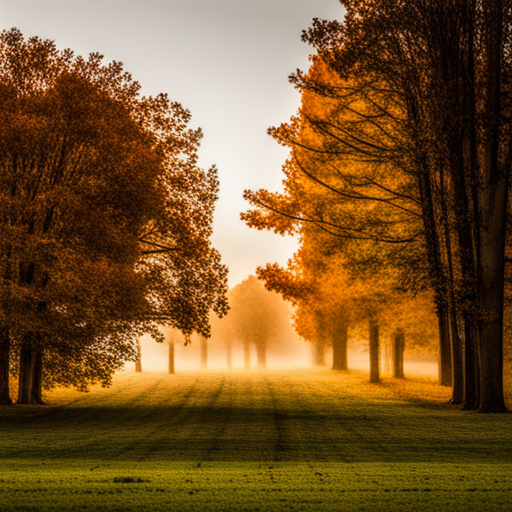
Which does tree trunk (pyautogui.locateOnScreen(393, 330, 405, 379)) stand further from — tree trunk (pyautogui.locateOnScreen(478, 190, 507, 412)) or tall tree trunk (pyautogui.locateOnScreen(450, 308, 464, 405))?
tree trunk (pyautogui.locateOnScreen(478, 190, 507, 412))

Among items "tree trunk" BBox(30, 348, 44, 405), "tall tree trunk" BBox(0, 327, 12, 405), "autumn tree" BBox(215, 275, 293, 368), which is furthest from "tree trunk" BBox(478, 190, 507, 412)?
"autumn tree" BBox(215, 275, 293, 368)

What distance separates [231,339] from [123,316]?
227 feet

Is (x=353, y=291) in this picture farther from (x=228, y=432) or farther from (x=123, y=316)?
(x=228, y=432)

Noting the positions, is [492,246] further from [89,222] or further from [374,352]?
[374,352]

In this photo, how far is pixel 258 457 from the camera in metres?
13.1

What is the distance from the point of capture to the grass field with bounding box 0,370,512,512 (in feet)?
28.5

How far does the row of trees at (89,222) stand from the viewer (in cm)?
2305

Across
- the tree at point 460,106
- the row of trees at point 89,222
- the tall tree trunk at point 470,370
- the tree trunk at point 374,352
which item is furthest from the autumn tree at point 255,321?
the tree at point 460,106

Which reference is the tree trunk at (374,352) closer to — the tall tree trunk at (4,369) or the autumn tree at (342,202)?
the autumn tree at (342,202)

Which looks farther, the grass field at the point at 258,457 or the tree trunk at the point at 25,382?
the tree trunk at the point at 25,382

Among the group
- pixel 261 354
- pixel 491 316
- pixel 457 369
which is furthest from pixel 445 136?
pixel 261 354

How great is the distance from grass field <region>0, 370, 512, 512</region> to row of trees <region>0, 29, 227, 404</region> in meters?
2.48

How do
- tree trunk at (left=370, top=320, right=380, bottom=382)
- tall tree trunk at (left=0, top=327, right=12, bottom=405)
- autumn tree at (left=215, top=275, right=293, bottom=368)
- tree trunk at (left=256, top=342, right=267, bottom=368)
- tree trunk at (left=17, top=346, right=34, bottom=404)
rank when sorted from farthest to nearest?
tree trunk at (left=256, top=342, right=267, bottom=368) → autumn tree at (left=215, top=275, right=293, bottom=368) → tree trunk at (left=370, top=320, right=380, bottom=382) → tree trunk at (left=17, top=346, right=34, bottom=404) → tall tree trunk at (left=0, top=327, right=12, bottom=405)

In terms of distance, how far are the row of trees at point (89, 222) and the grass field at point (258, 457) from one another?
97.5 inches
